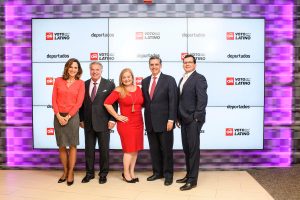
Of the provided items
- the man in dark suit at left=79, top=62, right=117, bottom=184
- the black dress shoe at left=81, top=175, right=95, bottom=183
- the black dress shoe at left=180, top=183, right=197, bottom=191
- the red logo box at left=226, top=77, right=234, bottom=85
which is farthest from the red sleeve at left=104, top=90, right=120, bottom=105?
the red logo box at left=226, top=77, right=234, bottom=85

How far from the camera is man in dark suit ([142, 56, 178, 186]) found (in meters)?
4.82

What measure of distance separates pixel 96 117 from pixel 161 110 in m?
0.79

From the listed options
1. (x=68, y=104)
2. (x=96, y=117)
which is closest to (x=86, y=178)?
(x=96, y=117)

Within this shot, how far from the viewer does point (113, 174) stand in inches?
218

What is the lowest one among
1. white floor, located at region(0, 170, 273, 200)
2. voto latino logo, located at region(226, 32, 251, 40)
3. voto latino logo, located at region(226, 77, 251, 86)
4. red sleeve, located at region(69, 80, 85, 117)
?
white floor, located at region(0, 170, 273, 200)

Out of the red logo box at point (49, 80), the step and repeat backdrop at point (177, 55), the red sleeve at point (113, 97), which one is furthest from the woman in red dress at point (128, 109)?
the red logo box at point (49, 80)

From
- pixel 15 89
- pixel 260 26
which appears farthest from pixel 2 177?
pixel 260 26

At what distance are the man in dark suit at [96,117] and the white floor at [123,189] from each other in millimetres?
290

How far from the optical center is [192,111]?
4.68 m

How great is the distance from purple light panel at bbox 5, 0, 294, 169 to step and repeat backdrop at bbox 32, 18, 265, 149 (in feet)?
0.40

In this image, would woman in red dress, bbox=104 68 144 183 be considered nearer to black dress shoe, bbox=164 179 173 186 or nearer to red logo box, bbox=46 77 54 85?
black dress shoe, bbox=164 179 173 186

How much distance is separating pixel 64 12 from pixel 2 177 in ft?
7.89

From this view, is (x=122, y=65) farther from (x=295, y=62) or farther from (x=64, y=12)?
(x=295, y=62)

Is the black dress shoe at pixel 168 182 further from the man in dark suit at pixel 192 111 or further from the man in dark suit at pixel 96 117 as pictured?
the man in dark suit at pixel 96 117
